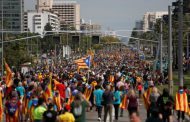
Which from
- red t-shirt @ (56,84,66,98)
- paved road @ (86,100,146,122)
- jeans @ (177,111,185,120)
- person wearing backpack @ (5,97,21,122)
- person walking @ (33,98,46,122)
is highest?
person walking @ (33,98,46,122)

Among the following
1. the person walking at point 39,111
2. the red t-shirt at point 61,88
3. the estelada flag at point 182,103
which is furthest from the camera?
the red t-shirt at point 61,88

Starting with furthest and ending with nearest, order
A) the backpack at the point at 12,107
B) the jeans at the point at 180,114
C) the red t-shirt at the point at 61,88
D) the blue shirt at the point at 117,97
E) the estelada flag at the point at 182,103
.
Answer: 1. the red t-shirt at the point at 61,88
2. the blue shirt at the point at 117,97
3. the jeans at the point at 180,114
4. the estelada flag at the point at 182,103
5. the backpack at the point at 12,107

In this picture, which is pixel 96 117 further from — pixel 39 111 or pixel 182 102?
pixel 39 111

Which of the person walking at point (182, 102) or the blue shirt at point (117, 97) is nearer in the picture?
the person walking at point (182, 102)

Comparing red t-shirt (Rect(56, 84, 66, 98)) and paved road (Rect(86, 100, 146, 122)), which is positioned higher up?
red t-shirt (Rect(56, 84, 66, 98))

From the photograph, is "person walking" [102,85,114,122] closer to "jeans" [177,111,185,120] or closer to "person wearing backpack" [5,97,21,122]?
"jeans" [177,111,185,120]

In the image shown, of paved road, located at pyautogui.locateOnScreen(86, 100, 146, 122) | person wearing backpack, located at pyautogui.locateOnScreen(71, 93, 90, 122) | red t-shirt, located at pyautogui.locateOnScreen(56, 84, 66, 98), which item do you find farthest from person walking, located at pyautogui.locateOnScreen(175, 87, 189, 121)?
person wearing backpack, located at pyautogui.locateOnScreen(71, 93, 90, 122)

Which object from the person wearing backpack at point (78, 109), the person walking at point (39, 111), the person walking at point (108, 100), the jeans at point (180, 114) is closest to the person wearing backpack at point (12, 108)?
the person walking at point (39, 111)

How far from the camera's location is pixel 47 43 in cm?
16250

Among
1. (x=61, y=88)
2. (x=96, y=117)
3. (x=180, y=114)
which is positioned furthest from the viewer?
(x=61, y=88)

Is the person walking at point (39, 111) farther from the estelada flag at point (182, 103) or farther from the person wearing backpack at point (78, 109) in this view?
the estelada flag at point (182, 103)

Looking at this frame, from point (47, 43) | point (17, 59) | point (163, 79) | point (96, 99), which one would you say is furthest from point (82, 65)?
point (47, 43)

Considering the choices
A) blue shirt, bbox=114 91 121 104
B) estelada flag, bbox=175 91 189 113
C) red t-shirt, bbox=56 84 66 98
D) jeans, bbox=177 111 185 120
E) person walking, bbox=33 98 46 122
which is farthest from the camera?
red t-shirt, bbox=56 84 66 98

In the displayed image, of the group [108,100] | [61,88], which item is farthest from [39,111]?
[61,88]
